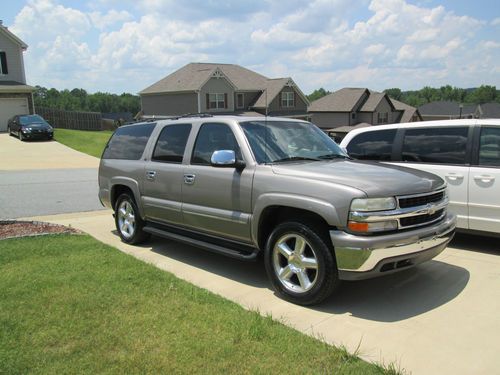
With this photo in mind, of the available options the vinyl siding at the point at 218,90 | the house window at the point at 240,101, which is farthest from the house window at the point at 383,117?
the vinyl siding at the point at 218,90

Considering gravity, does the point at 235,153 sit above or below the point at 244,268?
above

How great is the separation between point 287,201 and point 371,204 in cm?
85

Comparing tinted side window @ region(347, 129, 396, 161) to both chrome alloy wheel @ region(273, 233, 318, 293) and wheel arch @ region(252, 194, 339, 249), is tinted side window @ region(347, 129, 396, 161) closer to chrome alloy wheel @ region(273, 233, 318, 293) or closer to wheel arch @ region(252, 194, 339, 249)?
wheel arch @ region(252, 194, 339, 249)

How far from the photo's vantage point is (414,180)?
4.67 meters

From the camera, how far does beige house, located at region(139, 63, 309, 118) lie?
45031 mm

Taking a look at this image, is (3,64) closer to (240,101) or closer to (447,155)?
(240,101)

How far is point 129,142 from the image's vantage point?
7.21 meters

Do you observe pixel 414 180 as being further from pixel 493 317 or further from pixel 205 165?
pixel 205 165

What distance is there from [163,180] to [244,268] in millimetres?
1608

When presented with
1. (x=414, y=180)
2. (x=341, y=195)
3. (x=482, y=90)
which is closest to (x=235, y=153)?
(x=341, y=195)

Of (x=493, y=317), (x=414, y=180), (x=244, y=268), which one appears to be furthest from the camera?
(x=244, y=268)

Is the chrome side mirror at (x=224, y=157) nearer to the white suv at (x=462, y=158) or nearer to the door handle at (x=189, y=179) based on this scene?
the door handle at (x=189, y=179)

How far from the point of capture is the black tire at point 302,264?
4.43m

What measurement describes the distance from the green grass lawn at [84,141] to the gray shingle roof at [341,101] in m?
31.7
